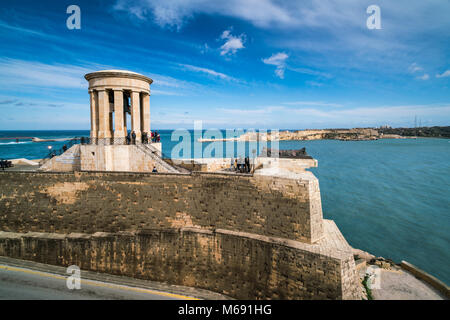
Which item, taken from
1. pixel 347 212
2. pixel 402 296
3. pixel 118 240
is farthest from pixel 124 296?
pixel 347 212

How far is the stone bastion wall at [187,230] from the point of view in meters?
7.94

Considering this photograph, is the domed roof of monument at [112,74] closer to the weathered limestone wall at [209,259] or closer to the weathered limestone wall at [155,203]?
the weathered limestone wall at [155,203]

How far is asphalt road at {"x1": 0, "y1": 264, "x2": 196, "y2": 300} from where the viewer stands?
8.12m

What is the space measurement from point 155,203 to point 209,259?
11.3 ft

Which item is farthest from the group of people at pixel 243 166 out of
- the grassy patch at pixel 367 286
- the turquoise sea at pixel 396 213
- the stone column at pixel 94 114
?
the turquoise sea at pixel 396 213

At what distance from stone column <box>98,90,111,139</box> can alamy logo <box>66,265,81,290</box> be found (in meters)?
6.71

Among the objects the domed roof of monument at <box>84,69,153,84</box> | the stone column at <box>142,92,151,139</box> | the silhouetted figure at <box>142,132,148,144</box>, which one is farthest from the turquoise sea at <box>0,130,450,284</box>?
the domed roof of monument at <box>84,69,153,84</box>

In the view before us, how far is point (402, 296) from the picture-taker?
30.8 feet

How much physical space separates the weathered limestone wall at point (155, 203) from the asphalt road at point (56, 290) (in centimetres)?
208

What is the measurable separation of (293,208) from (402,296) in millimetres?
6704

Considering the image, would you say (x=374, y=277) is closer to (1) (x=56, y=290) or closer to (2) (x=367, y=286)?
(2) (x=367, y=286)

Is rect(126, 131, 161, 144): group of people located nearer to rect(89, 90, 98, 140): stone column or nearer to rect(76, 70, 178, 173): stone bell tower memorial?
rect(76, 70, 178, 173): stone bell tower memorial

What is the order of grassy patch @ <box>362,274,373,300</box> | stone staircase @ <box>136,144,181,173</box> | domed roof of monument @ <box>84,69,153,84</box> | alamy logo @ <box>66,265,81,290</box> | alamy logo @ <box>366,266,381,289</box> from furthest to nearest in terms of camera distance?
domed roof of monument @ <box>84,69,153,84</box>, stone staircase @ <box>136,144,181,173</box>, alamy logo @ <box>366,266,381,289</box>, grassy patch @ <box>362,274,373,300</box>, alamy logo @ <box>66,265,81,290</box>
